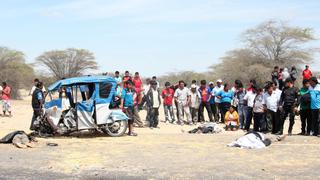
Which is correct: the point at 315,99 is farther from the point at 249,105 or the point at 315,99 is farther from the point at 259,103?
the point at 249,105

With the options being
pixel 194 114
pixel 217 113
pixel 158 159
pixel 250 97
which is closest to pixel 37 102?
pixel 158 159

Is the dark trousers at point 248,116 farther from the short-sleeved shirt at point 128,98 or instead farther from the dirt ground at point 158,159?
the short-sleeved shirt at point 128,98

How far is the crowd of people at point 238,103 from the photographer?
623 inches

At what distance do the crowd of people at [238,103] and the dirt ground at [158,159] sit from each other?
1114mm

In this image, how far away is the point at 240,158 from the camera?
37.9 ft

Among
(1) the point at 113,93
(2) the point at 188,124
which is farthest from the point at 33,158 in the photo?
(2) the point at 188,124

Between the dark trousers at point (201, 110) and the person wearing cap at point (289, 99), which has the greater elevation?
the person wearing cap at point (289, 99)

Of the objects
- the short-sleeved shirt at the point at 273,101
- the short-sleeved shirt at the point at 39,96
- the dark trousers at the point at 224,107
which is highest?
the short-sleeved shirt at the point at 39,96

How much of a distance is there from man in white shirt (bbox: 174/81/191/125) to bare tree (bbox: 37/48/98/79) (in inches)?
1349

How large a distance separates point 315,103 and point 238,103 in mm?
4445

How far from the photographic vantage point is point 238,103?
19469 mm

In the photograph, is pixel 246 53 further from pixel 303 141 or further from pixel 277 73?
pixel 303 141

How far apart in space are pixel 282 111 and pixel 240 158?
16.5ft

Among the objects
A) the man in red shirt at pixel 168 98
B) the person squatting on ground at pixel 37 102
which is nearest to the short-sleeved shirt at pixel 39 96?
the person squatting on ground at pixel 37 102
